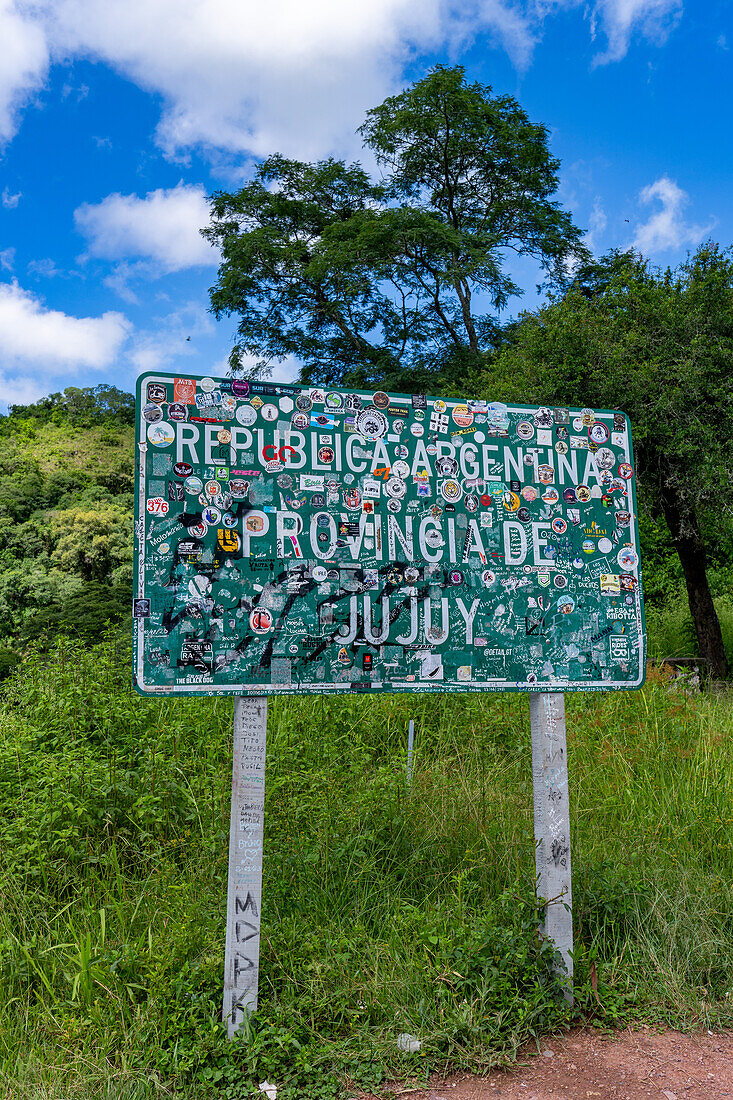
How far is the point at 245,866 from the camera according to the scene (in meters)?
2.71

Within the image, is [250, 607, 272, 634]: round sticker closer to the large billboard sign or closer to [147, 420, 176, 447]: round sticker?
→ the large billboard sign

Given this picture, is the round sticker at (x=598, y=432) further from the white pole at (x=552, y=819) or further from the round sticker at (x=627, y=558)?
the white pole at (x=552, y=819)

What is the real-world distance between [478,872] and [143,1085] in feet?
5.58

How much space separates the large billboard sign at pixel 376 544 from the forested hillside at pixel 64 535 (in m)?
8.62

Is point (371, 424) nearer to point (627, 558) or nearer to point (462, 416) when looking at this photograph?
point (462, 416)

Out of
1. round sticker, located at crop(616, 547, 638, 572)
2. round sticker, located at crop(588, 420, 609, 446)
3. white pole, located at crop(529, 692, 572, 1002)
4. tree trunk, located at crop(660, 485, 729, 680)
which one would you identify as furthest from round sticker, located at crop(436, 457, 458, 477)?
tree trunk, located at crop(660, 485, 729, 680)

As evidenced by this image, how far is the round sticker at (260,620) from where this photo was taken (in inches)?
108

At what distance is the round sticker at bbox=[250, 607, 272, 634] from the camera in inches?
108

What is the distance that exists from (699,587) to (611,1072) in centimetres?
865

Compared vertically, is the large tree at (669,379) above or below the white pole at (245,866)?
above

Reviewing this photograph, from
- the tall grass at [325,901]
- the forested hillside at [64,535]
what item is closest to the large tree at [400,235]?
the forested hillside at [64,535]

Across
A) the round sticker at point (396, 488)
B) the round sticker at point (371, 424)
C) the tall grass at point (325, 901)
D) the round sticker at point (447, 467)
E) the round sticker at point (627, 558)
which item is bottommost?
the tall grass at point (325, 901)

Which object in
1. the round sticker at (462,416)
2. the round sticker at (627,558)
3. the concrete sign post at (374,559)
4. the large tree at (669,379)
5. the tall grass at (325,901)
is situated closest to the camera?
the tall grass at (325,901)

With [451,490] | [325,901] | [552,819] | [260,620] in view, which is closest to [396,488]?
[451,490]
